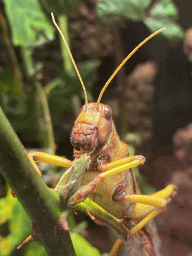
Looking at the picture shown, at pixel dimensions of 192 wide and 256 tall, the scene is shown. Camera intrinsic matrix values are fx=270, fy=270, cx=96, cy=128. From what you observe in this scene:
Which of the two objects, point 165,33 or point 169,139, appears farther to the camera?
point 169,139

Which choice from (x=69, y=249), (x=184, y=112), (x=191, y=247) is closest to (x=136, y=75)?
(x=184, y=112)

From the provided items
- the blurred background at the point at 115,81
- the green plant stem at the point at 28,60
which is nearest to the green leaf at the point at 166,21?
the blurred background at the point at 115,81

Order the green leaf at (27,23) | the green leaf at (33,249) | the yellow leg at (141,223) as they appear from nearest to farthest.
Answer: the green leaf at (33,249) → the yellow leg at (141,223) → the green leaf at (27,23)

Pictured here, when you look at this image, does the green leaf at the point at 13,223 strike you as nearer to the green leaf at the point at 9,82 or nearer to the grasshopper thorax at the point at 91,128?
the grasshopper thorax at the point at 91,128

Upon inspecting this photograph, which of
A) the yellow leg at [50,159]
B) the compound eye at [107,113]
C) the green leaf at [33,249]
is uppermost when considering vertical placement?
the compound eye at [107,113]

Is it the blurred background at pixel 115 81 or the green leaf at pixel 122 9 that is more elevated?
the green leaf at pixel 122 9

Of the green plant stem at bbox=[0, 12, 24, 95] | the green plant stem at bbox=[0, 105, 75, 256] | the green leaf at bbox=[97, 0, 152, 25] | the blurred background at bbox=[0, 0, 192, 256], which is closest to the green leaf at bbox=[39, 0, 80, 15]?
the blurred background at bbox=[0, 0, 192, 256]

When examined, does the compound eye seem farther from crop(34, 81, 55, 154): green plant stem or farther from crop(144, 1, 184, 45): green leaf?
crop(34, 81, 55, 154): green plant stem

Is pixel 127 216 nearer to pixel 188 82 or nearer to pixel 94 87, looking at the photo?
pixel 94 87
